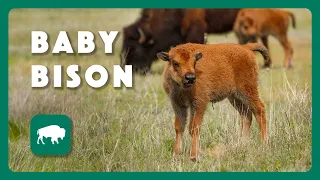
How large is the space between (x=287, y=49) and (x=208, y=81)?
5658 millimetres

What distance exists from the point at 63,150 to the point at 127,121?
132cm

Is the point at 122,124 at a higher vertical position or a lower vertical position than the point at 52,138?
higher

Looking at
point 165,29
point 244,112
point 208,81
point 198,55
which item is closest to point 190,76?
point 198,55

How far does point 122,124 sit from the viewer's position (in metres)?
10.1

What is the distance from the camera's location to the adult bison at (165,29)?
16.5m

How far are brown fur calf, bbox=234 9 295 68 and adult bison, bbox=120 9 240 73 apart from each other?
1.00ft

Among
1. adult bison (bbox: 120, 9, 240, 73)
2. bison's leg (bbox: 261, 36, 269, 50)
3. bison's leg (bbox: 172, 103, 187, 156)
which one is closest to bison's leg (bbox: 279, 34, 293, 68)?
bison's leg (bbox: 261, 36, 269, 50)

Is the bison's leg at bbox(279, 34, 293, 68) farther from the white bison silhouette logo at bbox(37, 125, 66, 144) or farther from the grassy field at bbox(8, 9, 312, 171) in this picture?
the white bison silhouette logo at bbox(37, 125, 66, 144)

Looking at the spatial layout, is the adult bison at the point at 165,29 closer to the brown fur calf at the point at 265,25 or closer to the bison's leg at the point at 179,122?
the brown fur calf at the point at 265,25

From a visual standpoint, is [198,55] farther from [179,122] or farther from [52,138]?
[52,138]

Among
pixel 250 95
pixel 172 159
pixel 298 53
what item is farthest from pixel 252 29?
pixel 172 159

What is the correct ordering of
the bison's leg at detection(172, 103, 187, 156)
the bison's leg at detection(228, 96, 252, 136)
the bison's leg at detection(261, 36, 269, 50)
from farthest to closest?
the bison's leg at detection(261, 36, 269, 50) → the bison's leg at detection(228, 96, 252, 136) → the bison's leg at detection(172, 103, 187, 156)

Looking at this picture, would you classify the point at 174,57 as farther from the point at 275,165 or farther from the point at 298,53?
the point at 298,53

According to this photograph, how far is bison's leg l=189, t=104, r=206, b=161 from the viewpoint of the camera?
932 centimetres
